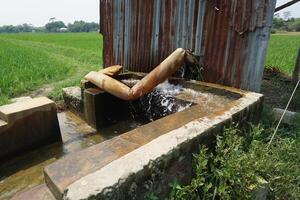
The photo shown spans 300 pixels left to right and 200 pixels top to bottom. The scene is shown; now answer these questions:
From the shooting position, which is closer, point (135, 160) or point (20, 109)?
point (135, 160)

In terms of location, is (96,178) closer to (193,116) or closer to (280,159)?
(193,116)

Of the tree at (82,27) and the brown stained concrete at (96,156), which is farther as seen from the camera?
the tree at (82,27)

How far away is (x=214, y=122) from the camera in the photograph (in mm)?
3115

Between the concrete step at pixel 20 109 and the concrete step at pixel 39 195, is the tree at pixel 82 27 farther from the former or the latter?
the concrete step at pixel 39 195

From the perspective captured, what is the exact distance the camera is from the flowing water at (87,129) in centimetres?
368

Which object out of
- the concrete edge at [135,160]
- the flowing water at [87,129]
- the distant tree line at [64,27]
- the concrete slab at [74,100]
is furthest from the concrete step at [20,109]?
the distant tree line at [64,27]

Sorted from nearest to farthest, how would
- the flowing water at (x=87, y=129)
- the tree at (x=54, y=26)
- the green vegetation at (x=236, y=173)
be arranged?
the green vegetation at (x=236, y=173) → the flowing water at (x=87, y=129) → the tree at (x=54, y=26)

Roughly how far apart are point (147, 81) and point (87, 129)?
69.4 inches

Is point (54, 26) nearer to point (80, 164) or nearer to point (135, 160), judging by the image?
point (80, 164)

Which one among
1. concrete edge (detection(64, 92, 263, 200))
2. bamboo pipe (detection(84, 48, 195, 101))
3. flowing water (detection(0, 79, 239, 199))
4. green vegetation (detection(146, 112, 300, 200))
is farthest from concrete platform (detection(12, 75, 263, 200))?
bamboo pipe (detection(84, 48, 195, 101))

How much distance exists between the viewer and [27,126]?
14.0 ft

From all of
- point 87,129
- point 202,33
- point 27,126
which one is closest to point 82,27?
point 87,129

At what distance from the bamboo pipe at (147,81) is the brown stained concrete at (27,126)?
110 centimetres

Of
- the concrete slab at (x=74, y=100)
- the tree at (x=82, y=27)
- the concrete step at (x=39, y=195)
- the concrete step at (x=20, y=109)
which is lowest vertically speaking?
the concrete slab at (x=74, y=100)
